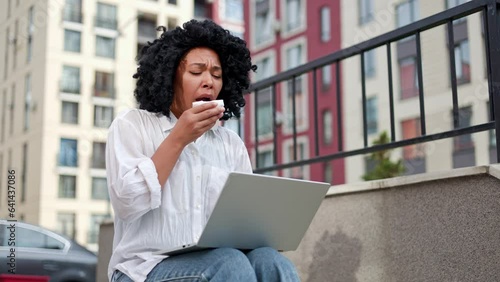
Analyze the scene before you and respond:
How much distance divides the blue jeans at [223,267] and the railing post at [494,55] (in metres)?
1.05

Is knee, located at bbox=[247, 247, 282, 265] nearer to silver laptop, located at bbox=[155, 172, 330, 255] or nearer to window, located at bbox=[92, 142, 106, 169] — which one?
silver laptop, located at bbox=[155, 172, 330, 255]

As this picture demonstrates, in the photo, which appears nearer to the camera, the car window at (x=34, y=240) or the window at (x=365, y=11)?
the car window at (x=34, y=240)

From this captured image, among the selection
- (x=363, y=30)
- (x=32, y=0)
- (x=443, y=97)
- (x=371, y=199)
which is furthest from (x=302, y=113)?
(x=371, y=199)

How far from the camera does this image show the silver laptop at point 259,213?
1626 millimetres

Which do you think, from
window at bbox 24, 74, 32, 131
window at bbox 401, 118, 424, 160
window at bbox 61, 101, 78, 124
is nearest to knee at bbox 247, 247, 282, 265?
window at bbox 401, 118, 424, 160

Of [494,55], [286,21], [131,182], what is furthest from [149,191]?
[286,21]

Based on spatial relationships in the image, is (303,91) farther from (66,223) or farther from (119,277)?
(119,277)

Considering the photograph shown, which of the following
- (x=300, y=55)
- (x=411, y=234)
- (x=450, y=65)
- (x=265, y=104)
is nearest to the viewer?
(x=411, y=234)

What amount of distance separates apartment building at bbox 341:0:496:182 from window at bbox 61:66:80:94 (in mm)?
12992

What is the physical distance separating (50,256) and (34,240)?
381 millimetres

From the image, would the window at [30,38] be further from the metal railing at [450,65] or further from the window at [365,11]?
the metal railing at [450,65]

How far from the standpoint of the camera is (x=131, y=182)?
5.52 feet

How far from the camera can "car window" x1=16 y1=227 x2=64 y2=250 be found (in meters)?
5.61

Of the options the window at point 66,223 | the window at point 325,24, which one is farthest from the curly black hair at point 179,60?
the window at point 66,223
